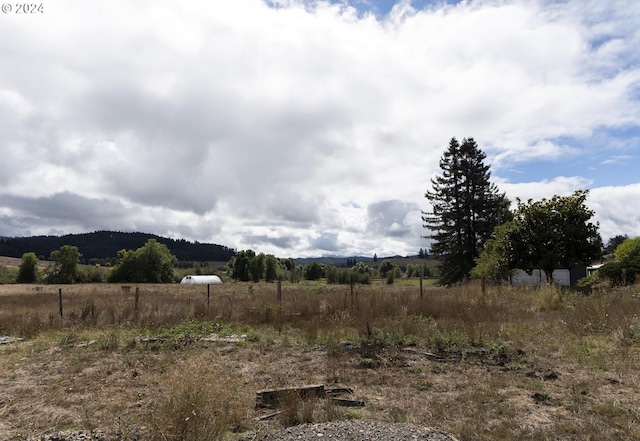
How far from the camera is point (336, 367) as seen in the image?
26.2 feet

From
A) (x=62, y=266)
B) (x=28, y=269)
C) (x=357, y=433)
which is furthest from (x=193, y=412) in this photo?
(x=28, y=269)

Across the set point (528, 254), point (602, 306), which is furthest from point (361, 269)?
point (602, 306)

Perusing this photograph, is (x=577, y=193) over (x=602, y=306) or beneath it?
over

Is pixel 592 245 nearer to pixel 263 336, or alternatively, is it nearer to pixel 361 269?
pixel 263 336

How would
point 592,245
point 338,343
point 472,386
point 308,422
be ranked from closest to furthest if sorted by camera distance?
point 308,422 → point 472,386 → point 338,343 → point 592,245

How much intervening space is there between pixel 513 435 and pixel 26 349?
11.7m

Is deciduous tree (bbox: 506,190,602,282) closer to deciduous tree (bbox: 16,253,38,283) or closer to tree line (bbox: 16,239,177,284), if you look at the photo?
tree line (bbox: 16,239,177,284)

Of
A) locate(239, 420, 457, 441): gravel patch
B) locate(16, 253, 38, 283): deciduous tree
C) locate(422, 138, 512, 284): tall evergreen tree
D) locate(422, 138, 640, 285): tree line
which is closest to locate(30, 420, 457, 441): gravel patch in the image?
locate(239, 420, 457, 441): gravel patch

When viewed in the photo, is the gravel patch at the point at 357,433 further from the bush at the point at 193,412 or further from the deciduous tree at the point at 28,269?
the deciduous tree at the point at 28,269

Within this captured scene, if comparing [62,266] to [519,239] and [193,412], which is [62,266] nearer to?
[519,239]

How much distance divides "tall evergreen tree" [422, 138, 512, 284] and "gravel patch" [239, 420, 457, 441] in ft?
111

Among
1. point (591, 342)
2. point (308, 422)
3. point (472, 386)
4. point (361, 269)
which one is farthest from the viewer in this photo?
point (361, 269)

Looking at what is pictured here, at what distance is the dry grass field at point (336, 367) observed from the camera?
5031mm

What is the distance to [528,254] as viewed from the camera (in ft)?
75.5
